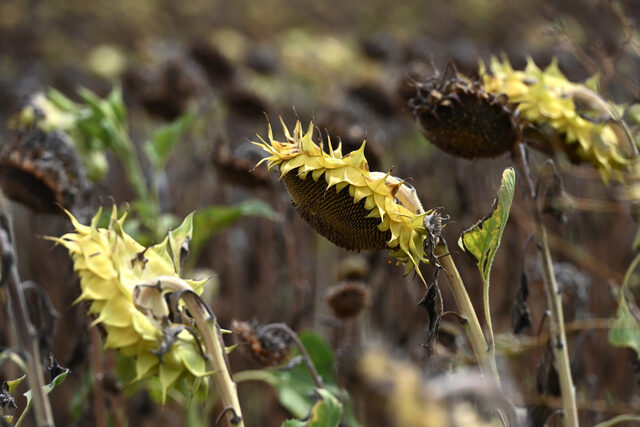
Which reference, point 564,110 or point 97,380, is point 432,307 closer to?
point 564,110

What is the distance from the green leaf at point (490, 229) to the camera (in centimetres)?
60

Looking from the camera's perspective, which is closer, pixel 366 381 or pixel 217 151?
pixel 366 381

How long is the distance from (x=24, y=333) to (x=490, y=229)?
0.40 metres

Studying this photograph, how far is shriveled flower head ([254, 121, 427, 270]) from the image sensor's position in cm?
60

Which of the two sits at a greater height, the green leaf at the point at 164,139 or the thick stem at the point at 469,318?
the thick stem at the point at 469,318

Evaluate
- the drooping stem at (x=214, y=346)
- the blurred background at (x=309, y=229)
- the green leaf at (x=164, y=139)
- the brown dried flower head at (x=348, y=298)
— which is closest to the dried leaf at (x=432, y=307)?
the blurred background at (x=309, y=229)

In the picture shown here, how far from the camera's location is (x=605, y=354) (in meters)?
1.59

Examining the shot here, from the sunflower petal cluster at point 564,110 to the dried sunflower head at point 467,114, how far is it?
0.03 meters

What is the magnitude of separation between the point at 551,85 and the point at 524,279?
24 centimetres

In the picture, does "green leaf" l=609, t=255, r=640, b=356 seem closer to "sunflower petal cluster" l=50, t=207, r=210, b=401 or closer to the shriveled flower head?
the shriveled flower head

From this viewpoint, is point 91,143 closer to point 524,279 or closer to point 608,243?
point 524,279

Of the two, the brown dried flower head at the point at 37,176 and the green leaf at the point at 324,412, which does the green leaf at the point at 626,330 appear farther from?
the brown dried flower head at the point at 37,176

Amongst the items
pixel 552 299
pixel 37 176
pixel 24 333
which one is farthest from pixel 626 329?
pixel 37 176

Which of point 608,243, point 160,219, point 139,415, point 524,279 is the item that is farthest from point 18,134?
point 608,243
